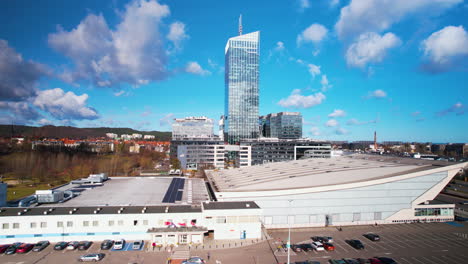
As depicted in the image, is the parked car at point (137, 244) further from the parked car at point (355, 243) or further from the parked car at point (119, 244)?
the parked car at point (355, 243)

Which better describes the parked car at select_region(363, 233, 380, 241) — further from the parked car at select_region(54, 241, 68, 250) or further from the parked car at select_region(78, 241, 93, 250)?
the parked car at select_region(54, 241, 68, 250)

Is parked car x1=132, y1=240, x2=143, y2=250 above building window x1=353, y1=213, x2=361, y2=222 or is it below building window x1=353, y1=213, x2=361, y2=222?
below

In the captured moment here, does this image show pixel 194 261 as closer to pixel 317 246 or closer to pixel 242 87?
pixel 317 246

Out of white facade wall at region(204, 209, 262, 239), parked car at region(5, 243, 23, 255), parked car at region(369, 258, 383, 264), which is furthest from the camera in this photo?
white facade wall at region(204, 209, 262, 239)

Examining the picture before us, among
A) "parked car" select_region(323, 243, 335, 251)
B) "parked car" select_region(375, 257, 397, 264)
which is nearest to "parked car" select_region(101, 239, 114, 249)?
"parked car" select_region(323, 243, 335, 251)

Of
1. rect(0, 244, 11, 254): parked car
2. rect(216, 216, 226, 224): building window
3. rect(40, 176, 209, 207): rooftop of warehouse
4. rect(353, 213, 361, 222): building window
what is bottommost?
rect(0, 244, 11, 254): parked car

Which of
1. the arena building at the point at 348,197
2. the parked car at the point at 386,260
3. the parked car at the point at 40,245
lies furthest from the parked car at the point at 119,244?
the parked car at the point at 386,260
